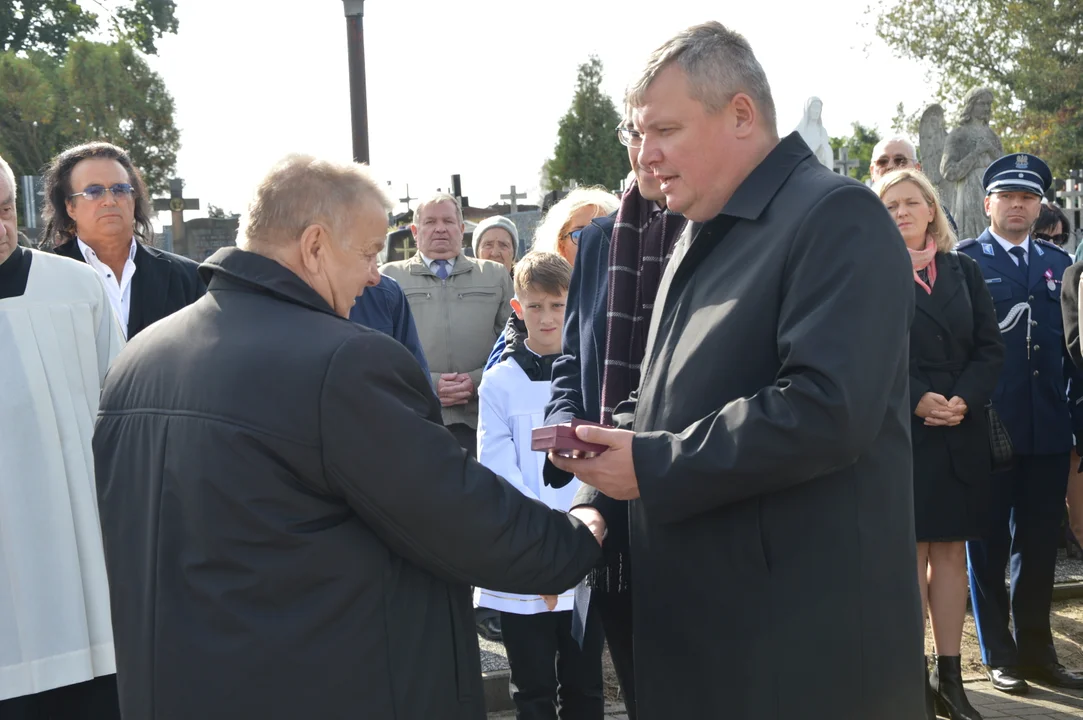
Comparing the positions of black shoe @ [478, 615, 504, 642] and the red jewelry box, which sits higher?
the red jewelry box

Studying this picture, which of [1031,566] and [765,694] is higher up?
[765,694]

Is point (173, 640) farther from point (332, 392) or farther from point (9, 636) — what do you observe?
point (9, 636)

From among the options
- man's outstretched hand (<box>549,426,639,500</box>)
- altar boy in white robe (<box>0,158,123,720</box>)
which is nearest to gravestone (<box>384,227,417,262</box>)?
altar boy in white robe (<box>0,158,123,720</box>)

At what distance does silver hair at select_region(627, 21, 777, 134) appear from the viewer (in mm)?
2377

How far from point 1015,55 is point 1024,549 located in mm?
32604

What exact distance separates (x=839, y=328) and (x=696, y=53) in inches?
25.3

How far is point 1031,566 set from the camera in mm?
5520

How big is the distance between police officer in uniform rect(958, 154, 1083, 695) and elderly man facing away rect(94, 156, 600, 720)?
3.75 meters

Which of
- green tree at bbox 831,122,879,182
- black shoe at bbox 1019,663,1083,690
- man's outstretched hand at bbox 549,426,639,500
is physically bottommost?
black shoe at bbox 1019,663,1083,690

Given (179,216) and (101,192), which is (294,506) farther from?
(179,216)

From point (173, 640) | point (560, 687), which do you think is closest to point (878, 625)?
point (173, 640)

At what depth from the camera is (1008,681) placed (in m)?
5.20

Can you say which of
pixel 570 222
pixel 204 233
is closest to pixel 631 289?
pixel 570 222

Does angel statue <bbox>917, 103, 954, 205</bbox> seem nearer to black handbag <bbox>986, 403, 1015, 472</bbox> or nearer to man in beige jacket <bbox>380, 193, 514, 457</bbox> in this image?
man in beige jacket <bbox>380, 193, 514, 457</bbox>
